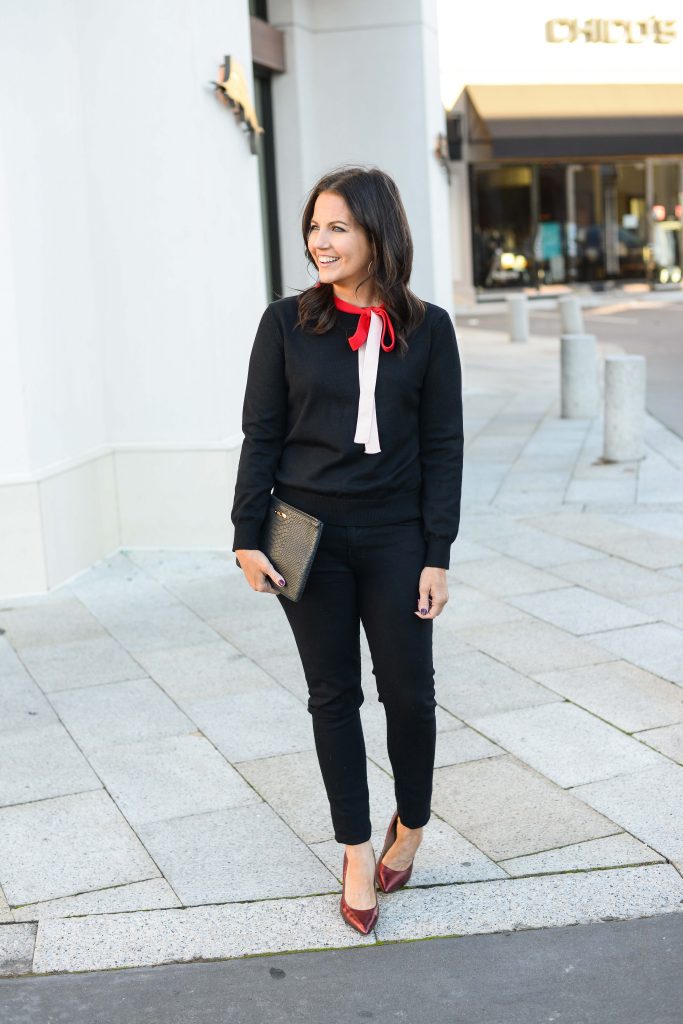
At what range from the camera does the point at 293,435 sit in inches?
125

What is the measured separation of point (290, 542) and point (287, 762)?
5.00 ft

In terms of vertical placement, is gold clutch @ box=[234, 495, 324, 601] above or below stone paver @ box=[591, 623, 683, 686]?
above

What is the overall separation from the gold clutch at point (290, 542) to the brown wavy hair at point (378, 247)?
45 centimetres

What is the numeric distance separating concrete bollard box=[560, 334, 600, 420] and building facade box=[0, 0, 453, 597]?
16.9 ft

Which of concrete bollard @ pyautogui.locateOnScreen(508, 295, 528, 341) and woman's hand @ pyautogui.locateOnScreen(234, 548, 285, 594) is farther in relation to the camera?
concrete bollard @ pyautogui.locateOnScreen(508, 295, 528, 341)

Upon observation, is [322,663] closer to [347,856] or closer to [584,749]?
[347,856]

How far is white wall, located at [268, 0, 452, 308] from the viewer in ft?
34.8

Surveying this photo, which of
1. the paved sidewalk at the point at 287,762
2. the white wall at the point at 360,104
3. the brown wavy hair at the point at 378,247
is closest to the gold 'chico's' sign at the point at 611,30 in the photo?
the white wall at the point at 360,104

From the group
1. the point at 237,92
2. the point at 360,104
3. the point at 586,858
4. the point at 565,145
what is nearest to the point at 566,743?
the point at 586,858

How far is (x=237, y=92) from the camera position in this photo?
292 inches

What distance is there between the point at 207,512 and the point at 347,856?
4364 millimetres

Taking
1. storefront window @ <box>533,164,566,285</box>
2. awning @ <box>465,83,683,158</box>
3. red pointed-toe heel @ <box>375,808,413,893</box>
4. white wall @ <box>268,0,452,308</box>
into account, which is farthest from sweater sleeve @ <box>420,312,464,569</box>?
storefront window @ <box>533,164,566,285</box>

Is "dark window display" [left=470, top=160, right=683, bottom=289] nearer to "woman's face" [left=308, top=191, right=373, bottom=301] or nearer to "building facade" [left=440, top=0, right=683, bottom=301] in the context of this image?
"building facade" [left=440, top=0, right=683, bottom=301]

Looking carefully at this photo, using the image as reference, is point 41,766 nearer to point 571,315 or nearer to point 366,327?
point 366,327
